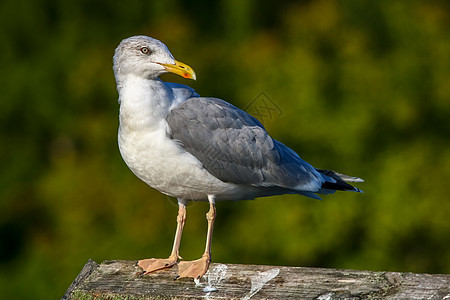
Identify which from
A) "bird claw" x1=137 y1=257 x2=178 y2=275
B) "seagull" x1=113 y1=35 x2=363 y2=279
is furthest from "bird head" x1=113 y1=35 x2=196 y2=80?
"bird claw" x1=137 y1=257 x2=178 y2=275

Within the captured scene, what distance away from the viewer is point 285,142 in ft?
36.4

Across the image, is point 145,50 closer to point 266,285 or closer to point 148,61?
point 148,61

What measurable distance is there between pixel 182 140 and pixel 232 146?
1.08 feet

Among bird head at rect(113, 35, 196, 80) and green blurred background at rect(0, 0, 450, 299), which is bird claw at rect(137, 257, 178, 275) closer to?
bird head at rect(113, 35, 196, 80)

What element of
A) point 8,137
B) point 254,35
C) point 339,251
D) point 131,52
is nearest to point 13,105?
A: point 8,137

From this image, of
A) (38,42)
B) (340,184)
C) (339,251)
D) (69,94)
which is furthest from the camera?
(38,42)

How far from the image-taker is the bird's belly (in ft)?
14.2

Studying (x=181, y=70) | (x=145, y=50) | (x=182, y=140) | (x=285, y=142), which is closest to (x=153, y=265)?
(x=182, y=140)

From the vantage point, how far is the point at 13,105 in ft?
44.5

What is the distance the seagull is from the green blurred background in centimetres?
544

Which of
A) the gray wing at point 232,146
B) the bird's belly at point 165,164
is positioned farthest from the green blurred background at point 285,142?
the bird's belly at point 165,164

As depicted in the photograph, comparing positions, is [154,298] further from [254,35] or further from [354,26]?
[254,35]

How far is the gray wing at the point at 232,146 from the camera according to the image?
442cm

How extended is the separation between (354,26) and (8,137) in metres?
6.23
